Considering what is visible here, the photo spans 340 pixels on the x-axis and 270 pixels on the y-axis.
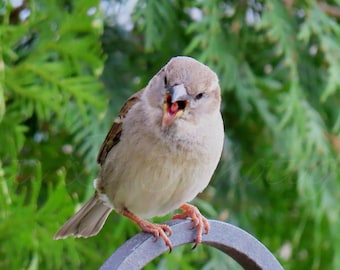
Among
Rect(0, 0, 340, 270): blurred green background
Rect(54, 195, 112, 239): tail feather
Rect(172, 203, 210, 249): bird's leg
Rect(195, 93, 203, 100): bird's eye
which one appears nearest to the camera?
Rect(172, 203, 210, 249): bird's leg

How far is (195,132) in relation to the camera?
1.85 meters

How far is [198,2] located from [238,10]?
0.23m

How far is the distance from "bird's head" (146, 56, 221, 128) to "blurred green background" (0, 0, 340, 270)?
0.52 meters

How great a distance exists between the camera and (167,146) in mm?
1842

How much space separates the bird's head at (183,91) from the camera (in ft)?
5.68

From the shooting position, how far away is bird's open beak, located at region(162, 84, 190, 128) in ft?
5.62

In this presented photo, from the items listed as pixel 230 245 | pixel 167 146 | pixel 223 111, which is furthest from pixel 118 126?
pixel 223 111

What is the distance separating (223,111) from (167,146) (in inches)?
43.1

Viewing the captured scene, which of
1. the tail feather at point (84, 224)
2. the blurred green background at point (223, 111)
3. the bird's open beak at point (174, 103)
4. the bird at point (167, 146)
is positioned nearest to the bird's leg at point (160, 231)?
the bird at point (167, 146)

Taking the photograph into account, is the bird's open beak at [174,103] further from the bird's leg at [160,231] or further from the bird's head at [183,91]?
the bird's leg at [160,231]

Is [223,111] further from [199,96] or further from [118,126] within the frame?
[199,96]

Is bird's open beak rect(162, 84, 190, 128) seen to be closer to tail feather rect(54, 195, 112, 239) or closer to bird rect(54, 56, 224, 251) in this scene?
bird rect(54, 56, 224, 251)

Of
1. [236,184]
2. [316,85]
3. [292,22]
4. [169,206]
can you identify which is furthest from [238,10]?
[169,206]

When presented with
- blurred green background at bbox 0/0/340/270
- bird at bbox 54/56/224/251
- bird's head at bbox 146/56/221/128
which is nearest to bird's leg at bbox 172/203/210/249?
bird at bbox 54/56/224/251
